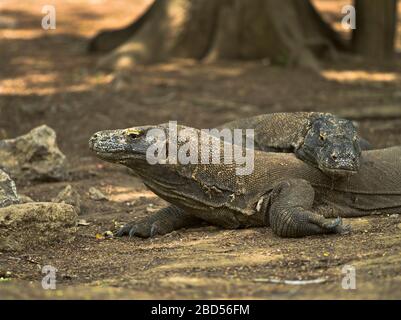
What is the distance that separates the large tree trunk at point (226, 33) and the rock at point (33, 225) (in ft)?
20.4

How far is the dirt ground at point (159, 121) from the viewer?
4242mm

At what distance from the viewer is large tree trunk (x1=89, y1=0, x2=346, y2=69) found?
37.3ft

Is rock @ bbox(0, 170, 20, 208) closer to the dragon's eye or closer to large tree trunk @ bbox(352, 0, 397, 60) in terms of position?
the dragon's eye

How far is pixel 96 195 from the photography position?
273 inches

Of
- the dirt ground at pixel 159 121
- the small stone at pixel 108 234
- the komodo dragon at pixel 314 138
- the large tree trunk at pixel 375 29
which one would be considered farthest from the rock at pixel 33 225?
the large tree trunk at pixel 375 29

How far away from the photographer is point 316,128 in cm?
555

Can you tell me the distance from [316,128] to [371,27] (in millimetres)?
6727

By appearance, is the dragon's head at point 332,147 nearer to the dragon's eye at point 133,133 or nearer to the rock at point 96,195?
the dragon's eye at point 133,133

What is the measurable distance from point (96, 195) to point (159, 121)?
2659 mm

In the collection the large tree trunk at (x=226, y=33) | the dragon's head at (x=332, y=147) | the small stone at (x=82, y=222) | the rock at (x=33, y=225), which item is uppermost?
the large tree trunk at (x=226, y=33)

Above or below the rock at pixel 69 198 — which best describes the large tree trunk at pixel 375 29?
above

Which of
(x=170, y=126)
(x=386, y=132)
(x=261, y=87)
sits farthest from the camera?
(x=261, y=87)

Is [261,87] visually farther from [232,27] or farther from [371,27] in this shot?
[371,27]

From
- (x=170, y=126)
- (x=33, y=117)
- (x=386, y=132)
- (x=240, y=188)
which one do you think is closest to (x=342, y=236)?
(x=240, y=188)
